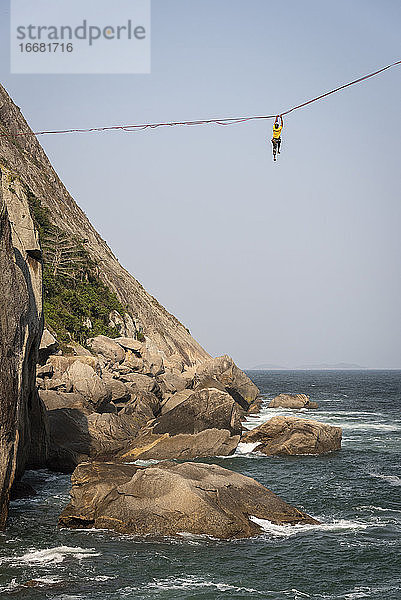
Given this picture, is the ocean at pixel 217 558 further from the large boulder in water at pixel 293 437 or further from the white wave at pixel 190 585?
the large boulder in water at pixel 293 437

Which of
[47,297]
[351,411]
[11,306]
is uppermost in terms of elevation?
[47,297]

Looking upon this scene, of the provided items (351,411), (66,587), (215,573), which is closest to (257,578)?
(215,573)

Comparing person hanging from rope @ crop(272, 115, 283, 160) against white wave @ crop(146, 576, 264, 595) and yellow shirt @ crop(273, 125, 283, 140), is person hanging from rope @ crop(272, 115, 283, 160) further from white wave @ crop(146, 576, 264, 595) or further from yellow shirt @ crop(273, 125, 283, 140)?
white wave @ crop(146, 576, 264, 595)

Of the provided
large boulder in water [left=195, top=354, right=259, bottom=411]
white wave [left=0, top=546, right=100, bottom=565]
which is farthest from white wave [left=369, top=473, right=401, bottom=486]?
large boulder in water [left=195, top=354, right=259, bottom=411]

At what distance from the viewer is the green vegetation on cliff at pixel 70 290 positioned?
59.9 meters

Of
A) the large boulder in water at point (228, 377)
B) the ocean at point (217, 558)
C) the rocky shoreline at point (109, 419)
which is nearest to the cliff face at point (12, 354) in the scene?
the rocky shoreline at point (109, 419)

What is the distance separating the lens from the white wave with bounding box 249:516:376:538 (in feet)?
63.7

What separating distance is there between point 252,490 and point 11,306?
10.7 m

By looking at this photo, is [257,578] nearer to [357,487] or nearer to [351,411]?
[357,487]

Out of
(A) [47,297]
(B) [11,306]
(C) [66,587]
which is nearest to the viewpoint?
(C) [66,587]

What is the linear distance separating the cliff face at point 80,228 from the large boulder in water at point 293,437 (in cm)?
4137

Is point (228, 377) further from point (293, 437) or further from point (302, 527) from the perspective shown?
point (302, 527)

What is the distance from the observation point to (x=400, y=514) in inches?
878

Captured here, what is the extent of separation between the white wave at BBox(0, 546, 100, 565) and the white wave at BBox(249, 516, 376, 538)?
571 centimetres
